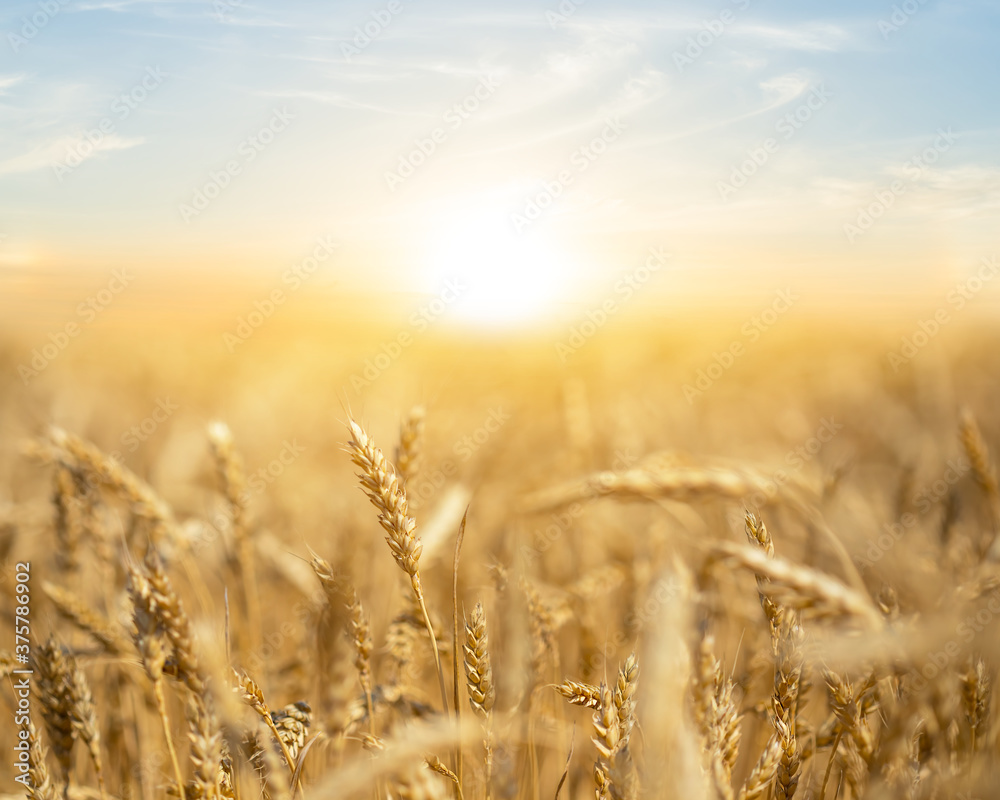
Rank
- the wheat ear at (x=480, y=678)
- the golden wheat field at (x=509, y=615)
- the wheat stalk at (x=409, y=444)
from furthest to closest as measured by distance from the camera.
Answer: the wheat stalk at (x=409, y=444)
the wheat ear at (x=480, y=678)
the golden wheat field at (x=509, y=615)

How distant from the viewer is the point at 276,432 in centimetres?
634

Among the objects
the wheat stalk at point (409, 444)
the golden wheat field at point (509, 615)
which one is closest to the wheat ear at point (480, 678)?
the golden wheat field at point (509, 615)

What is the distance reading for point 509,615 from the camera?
1590 millimetres

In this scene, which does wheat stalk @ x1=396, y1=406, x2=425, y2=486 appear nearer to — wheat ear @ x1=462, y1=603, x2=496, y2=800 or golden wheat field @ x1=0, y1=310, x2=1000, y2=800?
golden wheat field @ x1=0, y1=310, x2=1000, y2=800

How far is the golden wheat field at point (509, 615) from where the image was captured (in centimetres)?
104

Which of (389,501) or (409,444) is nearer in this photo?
(389,501)

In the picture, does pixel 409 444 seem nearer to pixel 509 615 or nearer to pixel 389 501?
pixel 389 501

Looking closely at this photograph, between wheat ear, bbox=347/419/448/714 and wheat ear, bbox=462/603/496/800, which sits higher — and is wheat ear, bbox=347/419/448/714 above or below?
above

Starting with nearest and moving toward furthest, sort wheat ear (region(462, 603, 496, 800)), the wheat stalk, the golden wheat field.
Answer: the golden wheat field < wheat ear (region(462, 603, 496, 800)) < the wheat stalk

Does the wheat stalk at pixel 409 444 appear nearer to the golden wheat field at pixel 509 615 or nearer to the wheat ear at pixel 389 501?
the golden wheat field at pixel 509 615

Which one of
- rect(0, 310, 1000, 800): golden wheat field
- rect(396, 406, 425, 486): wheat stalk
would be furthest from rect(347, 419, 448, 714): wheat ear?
rect(396, 406, 425, 486): wheat stalk

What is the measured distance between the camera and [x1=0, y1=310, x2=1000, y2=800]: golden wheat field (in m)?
1.04

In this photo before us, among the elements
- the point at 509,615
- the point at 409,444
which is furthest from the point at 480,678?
the point at 409,444

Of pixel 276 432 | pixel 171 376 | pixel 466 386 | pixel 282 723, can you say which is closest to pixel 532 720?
pixel 282 723
